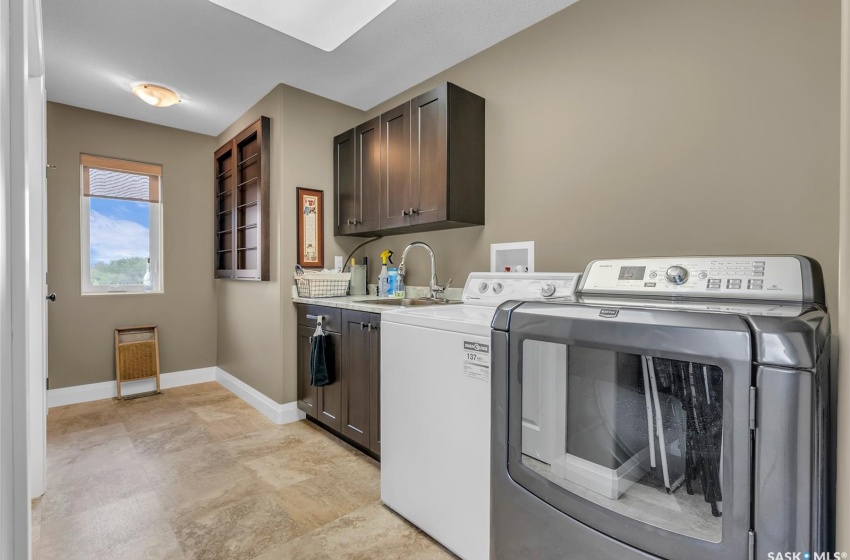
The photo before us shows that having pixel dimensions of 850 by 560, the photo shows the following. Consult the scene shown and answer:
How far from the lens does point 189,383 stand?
405cm

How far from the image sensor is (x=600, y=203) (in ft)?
6.54

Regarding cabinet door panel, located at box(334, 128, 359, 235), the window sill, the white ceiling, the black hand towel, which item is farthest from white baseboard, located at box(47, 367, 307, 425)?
the white ceiling

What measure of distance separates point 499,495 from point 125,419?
10.4 ft

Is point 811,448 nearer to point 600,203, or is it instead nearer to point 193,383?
point 600,203

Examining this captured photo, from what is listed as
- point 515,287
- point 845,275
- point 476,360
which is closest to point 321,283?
point 515,287

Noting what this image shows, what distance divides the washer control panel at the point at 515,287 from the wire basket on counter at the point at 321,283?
4.13 feet

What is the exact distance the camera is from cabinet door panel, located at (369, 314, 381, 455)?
227 cm

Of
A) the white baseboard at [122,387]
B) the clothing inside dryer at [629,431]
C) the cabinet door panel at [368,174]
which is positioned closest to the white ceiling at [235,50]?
the cabinet door panel at [368,174]

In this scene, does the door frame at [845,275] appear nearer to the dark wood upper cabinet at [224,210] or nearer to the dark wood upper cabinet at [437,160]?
the dark wood upper cabinet at [437,160]

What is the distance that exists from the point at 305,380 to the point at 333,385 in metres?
0.46

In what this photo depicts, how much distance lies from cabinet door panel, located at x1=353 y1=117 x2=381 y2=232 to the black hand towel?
0.90 meters

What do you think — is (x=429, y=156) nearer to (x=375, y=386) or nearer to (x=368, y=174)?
(x=368, y=174)

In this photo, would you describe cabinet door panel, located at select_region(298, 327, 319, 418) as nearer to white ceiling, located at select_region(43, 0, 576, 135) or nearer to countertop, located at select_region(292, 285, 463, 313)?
countertop, located at select_region(292, 285, 463, 313)

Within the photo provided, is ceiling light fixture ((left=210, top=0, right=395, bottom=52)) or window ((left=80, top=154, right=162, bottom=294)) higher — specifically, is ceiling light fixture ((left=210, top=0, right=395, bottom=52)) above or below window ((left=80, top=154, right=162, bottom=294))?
above
